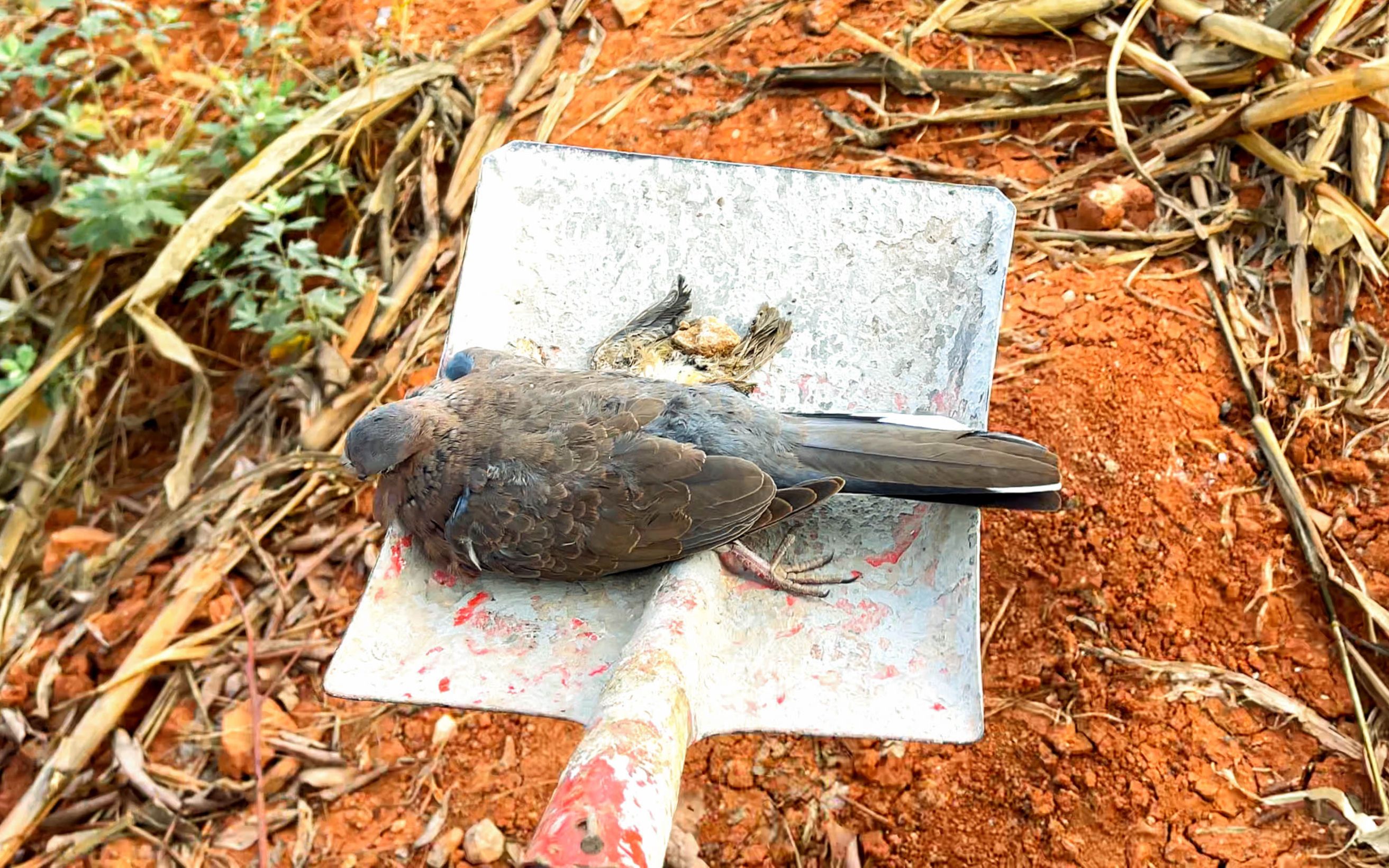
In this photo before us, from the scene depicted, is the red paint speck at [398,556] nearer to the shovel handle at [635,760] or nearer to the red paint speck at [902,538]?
the shovel handle at [635,760]

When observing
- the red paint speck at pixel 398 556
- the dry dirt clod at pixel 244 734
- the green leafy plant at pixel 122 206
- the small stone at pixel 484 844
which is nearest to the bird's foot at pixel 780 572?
the red paint speck at pixel 398 556

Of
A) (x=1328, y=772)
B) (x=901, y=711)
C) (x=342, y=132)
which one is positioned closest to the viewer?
(x=901, y=711)

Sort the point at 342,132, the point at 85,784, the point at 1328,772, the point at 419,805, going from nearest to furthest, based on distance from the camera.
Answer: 1. the point at 1328,772
2. the point at 419,805
3. the point at 85,784
4. the point at 342,132

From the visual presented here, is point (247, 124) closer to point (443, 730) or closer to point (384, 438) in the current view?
point (384, 438)

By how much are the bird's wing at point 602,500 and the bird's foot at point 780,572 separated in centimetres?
13

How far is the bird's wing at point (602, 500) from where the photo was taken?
2242mm

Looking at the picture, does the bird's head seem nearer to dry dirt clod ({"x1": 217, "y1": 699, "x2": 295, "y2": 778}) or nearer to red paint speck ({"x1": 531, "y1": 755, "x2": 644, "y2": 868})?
red paint speck ({"x1": 531, "y1": 755, "x2": 644, "y2": 868})

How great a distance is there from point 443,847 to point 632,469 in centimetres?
142

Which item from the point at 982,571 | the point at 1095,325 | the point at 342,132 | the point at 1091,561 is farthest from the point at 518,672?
the point at 342,132

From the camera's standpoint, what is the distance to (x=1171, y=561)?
2879 mm

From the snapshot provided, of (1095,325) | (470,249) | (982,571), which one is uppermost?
(470,249)

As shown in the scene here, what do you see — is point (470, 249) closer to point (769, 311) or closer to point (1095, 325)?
point (769, 311)

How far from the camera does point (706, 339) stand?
2707 millimetres

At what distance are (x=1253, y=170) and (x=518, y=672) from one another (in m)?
3.27
